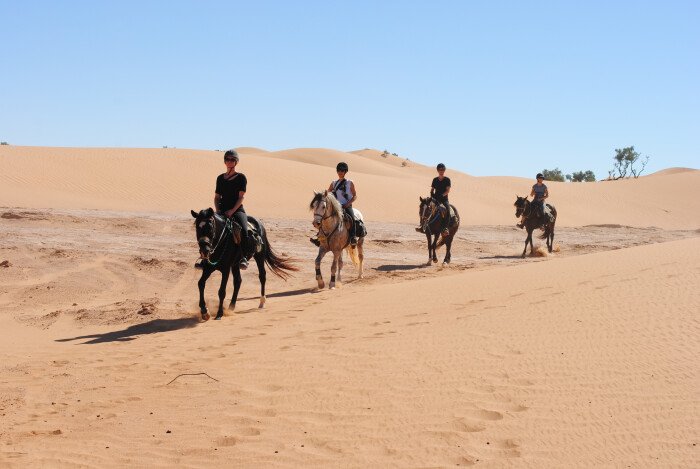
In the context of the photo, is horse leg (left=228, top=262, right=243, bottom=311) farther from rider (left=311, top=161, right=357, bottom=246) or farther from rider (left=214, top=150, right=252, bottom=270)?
rider (left=311, top=161, right=357, bottom=246)

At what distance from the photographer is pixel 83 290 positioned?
14.9m

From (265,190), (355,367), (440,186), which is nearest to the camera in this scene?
(355,367)

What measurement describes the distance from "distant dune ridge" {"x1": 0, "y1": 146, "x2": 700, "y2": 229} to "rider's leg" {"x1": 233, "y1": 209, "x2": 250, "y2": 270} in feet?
71.0

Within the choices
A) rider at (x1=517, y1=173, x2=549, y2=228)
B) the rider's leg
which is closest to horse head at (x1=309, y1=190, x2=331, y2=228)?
the rider's leg

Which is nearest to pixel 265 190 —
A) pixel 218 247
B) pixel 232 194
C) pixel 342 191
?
pixel 342 191

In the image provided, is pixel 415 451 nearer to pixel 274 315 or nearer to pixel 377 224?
pixel 274 315

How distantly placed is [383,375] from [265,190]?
3563 cm

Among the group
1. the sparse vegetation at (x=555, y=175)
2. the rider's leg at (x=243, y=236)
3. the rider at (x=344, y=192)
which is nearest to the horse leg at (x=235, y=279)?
A: the rider's leg at (x=243, y=236)

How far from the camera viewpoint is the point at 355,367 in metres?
7.42

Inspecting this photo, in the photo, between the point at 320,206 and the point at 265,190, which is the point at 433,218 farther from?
the point at 265,190

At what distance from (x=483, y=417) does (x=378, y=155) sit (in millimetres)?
114212

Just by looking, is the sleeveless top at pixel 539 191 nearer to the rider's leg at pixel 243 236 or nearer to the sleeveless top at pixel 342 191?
the sleeveless top at pixel 342 191

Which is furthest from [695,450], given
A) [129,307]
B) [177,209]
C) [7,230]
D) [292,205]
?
[292,205]

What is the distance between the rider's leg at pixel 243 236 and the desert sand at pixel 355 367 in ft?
3.03
